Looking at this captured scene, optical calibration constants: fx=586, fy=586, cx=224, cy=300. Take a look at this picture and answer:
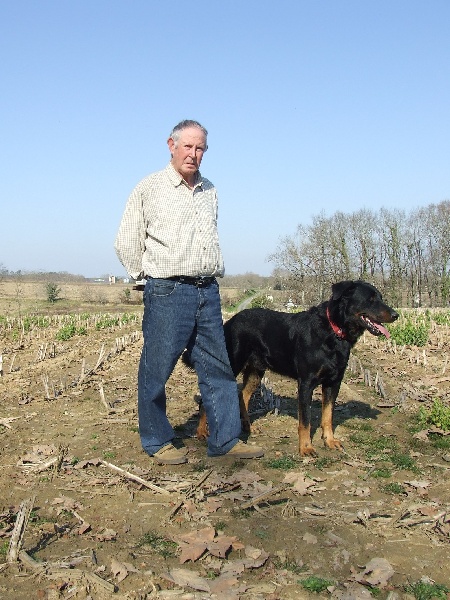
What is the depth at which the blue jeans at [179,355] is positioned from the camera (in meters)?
4.83

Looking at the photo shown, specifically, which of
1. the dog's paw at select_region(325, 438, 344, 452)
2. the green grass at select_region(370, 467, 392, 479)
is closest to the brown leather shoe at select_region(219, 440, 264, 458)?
the dog's paw at select_region(325, 438, 344, 452)

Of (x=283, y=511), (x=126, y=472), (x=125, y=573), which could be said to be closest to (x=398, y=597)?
(x=283, y=511)

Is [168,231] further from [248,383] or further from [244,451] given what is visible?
[248,383]

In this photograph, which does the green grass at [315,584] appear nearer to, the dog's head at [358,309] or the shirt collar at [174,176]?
the dog's head at [358,309]

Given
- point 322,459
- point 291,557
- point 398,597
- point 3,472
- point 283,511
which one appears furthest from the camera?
point 322,459

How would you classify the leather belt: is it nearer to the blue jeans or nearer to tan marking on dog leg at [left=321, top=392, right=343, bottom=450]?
the blue jeans

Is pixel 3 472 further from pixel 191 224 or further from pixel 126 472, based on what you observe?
pixel 191 224

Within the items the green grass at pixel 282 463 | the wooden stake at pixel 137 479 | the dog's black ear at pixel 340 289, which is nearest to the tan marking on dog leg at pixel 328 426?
the green grass at pixel 282 463

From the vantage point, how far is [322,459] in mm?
5074

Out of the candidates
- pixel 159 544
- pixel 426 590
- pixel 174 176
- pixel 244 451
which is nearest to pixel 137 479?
pixel 159 544

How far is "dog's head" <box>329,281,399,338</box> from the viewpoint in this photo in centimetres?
535

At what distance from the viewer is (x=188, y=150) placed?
4.72 metres

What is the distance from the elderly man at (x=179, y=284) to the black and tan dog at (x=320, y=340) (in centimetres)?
42

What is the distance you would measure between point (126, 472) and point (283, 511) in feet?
4.14
